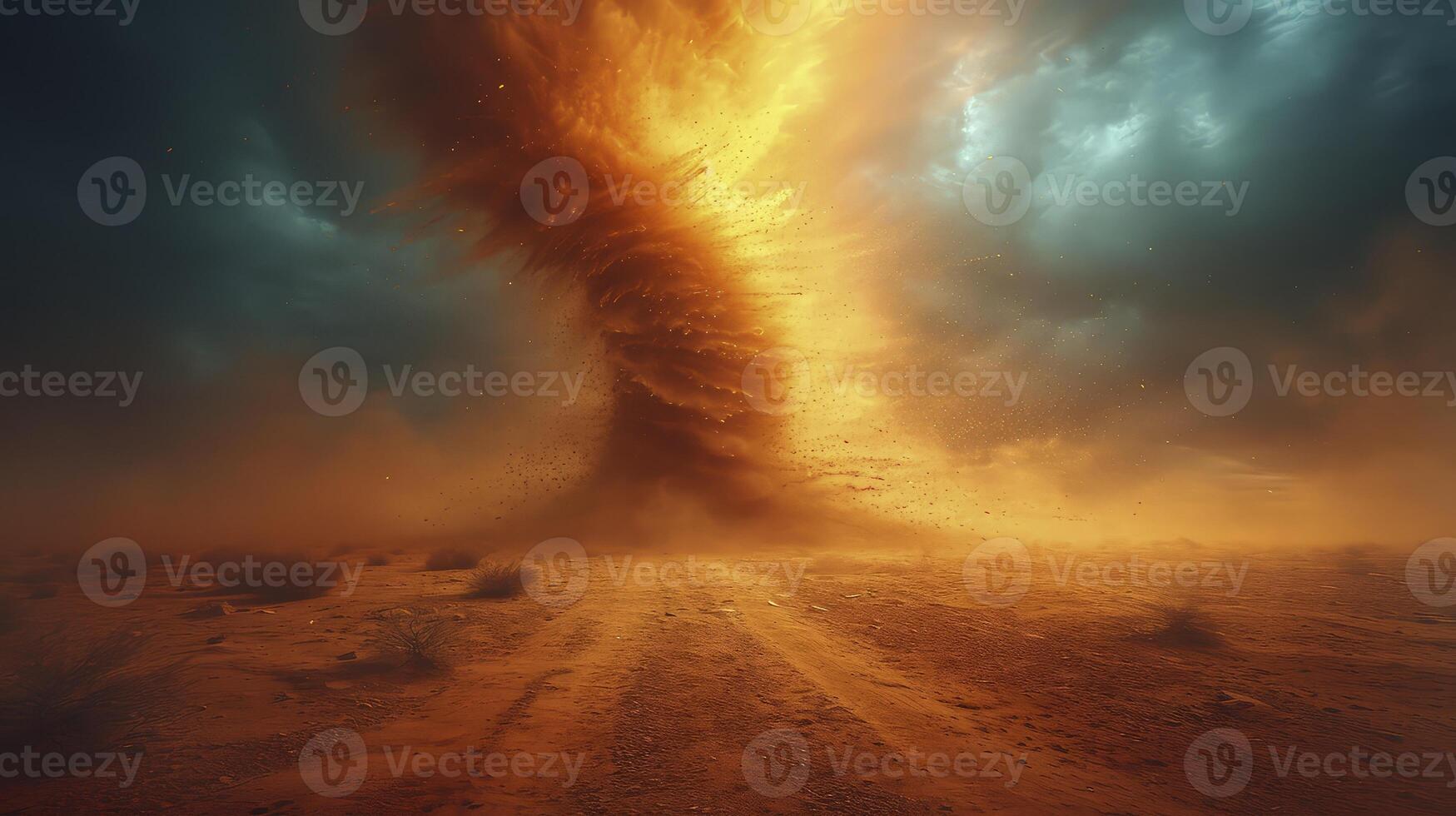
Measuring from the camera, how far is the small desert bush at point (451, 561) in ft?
52.6

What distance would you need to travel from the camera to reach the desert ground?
15.1 feet

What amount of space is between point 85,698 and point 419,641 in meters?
3.41

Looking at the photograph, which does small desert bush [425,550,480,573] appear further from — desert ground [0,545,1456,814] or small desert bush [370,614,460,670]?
small desert bush [370,614,460,670]

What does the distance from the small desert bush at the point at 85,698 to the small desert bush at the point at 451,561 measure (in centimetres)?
864

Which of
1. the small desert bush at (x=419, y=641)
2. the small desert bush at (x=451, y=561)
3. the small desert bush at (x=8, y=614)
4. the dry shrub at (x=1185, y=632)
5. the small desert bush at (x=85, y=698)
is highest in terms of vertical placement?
the dry shrub at (x=1185, y=632)

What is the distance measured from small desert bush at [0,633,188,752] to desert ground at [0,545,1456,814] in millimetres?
191

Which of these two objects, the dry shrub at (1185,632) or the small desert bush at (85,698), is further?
the dry shrub at (1185,632)

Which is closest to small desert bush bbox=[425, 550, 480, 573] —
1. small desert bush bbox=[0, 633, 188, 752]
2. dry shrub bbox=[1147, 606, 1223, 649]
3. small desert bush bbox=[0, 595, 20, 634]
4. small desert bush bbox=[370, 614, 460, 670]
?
small desert bush bbox=[370, 614, 460, 670]

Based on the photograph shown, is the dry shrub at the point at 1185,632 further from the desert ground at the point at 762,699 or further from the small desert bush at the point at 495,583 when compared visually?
the small desert bush at the point at 495,583

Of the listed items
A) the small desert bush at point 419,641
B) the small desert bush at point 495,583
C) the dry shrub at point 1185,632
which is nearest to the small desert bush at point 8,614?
the small desert bush at point 419,641

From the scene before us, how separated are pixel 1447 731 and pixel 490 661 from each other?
12523 millimetres

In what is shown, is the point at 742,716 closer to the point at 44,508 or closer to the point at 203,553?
the point at 203,553

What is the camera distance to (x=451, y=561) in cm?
1634

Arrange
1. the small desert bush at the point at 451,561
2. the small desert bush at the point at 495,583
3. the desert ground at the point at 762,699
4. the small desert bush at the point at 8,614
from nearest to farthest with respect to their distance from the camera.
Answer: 1. the desert ground at the point at 762,699
2. the small desert bush at the point at 8,614
3. the small desert bush at the point at 495,583
4. the small desert bush at the point at 451,561
